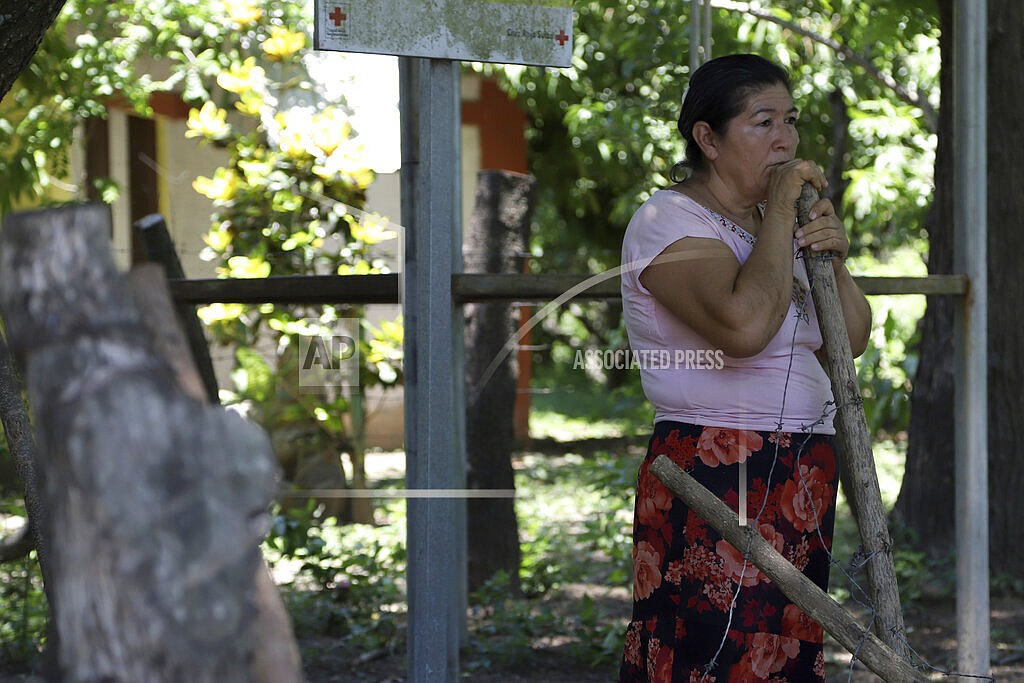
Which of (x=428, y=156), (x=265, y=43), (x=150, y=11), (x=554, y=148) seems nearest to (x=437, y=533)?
(x=428, y=156)

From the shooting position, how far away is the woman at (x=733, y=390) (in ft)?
6.83

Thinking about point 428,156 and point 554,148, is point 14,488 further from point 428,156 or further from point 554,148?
point 554,148

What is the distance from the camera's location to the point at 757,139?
222 cm

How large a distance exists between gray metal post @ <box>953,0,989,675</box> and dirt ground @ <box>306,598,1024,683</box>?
671mm

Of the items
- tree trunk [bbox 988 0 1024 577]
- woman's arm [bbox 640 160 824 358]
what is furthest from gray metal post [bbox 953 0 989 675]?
→ tree trunk [bbox 988 0 1024 577]

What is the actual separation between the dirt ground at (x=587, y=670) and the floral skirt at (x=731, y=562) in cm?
157

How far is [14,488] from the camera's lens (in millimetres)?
4211

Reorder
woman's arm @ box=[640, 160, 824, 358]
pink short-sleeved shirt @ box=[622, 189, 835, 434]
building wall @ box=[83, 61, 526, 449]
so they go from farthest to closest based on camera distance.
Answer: building wall @ box=[83, 61, 526, 449], pink short-sleeved shirt @ box=[622, 189, 835, 434], woman's arm @ box=[640, 160, 824, 358]

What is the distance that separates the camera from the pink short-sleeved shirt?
2.13 meters

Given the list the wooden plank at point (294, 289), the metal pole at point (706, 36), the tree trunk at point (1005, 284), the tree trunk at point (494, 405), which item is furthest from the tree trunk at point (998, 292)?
the wooden plank at point (294, 289)

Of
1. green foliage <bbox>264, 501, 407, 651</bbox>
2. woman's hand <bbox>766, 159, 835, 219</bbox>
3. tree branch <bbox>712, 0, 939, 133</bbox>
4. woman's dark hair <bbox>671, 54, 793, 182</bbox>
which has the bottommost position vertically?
green foliage <bbox>264, 501, 407, 651</bbox>

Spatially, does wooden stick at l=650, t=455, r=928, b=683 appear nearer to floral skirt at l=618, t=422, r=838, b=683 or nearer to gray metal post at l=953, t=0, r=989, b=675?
floral skirt at l=618, t=422, r=838, b=683

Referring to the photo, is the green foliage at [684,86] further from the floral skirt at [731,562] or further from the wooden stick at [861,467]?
the wooden stick at [861,467]

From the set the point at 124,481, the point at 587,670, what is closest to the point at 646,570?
the point at 124,481
